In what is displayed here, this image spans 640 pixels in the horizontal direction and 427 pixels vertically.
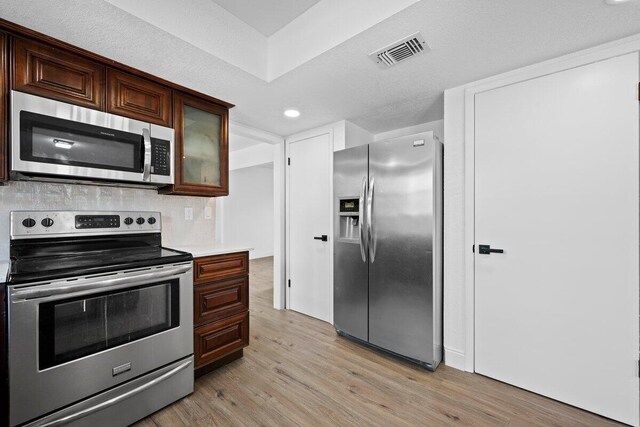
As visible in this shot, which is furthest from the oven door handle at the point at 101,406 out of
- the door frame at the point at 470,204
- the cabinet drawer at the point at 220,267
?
the door frame at the point at 470,204

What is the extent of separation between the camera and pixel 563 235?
70.1 inches

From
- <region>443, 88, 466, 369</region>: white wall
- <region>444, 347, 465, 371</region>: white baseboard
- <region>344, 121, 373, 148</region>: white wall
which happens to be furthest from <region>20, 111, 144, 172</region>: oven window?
<region>444, 347, 465, 371</region>: white baseboard

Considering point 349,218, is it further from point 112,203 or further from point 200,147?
point 112,203

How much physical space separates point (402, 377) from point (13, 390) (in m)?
2.26

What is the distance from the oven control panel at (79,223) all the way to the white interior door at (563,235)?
267 centimetres

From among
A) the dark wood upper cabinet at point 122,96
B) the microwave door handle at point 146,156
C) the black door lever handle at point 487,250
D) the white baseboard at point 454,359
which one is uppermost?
the dark wood upper cabinet at point 122,96

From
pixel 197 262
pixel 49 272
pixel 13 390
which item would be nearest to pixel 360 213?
pixel 197 262

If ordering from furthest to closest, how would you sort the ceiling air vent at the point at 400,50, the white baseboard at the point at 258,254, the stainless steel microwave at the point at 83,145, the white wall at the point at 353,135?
the white baseboard at the point at 258,254, the white wall at the point at 353,135, the ceiling air vent at the point at 400,50, the stainless steel microwave at the point at 83,145

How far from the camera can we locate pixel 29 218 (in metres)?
1.69

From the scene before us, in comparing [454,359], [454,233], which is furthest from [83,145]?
[454,359]

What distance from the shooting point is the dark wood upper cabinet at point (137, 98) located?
6.05 feet

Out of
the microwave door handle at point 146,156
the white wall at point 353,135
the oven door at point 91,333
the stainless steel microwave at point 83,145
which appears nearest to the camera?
the oven door at point 91,333

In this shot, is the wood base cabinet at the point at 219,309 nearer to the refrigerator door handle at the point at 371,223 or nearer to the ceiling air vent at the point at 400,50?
the refrigerator door handle at the point at 371,223

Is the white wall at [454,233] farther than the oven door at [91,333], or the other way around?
the white wall at [454,233]
